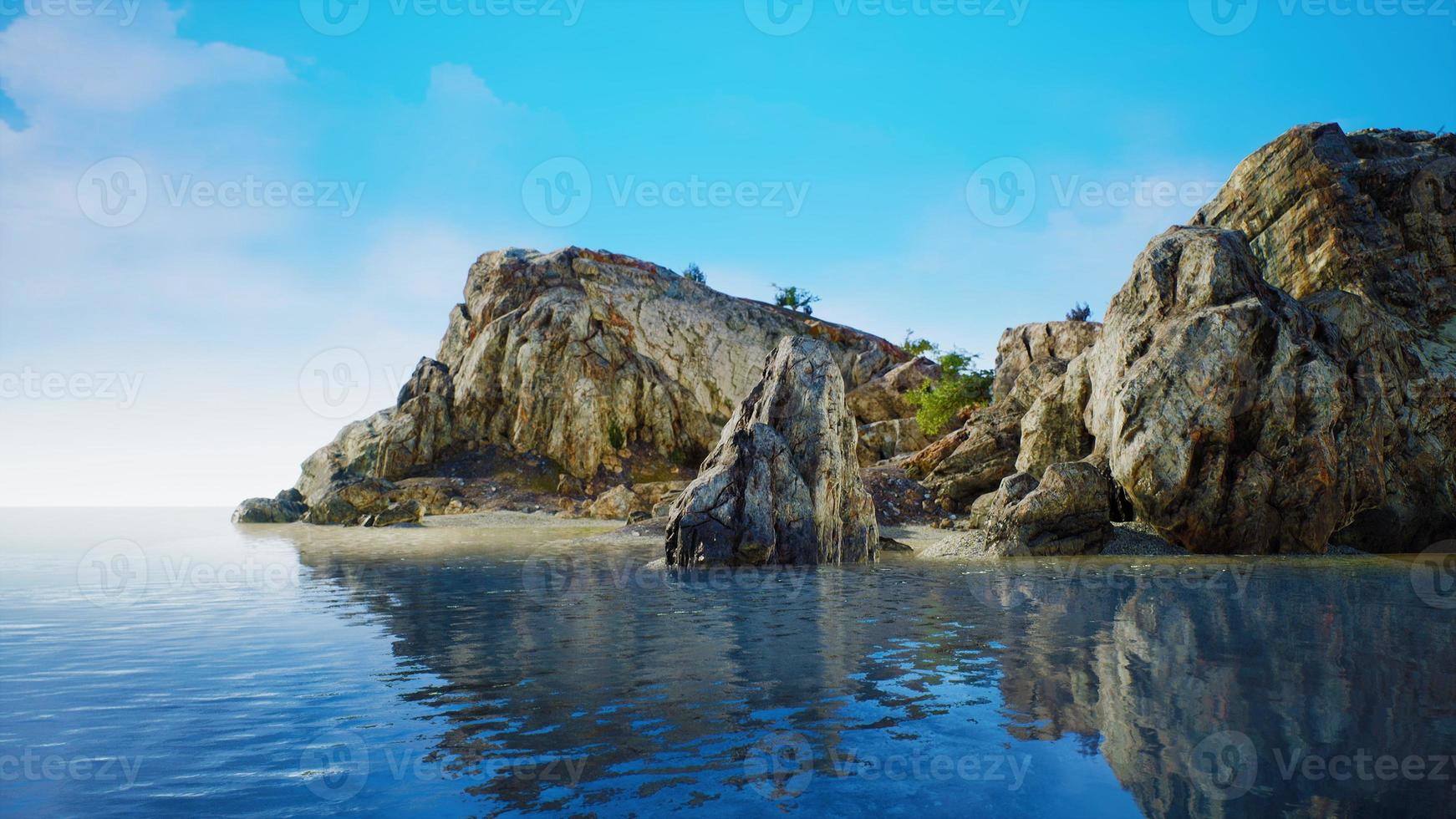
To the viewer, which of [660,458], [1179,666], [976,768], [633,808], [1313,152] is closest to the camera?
[633,808]

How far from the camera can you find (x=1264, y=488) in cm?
2855

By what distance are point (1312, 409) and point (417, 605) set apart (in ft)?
95.0

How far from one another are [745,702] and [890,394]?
67314 millimetres

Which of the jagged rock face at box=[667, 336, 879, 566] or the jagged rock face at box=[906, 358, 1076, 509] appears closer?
Answer: the jagged rock face at box=[667, 336, 879, 566]

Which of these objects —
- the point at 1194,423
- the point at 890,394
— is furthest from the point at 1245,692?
the point at 890,394

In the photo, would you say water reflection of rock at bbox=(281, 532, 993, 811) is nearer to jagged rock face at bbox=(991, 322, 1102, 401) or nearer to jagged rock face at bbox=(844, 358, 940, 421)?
jagged rock face at bbox=(991, 322, 1102, 401)

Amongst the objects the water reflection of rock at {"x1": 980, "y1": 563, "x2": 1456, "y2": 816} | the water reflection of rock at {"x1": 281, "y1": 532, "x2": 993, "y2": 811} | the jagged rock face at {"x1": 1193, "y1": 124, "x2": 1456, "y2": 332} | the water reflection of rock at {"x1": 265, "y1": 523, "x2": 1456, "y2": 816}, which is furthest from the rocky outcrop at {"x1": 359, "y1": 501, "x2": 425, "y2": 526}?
the jagged rock face at {"x1": 1193, "y1": 124, "x2": 1456, "y2": 332}

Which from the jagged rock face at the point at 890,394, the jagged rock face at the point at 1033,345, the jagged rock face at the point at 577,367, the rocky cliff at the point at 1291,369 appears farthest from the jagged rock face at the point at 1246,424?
the jagged rock face at the point at 577,367

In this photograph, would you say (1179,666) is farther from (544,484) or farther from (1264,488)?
(544,484)

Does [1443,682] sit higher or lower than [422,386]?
lower

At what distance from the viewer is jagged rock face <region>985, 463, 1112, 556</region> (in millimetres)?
28797

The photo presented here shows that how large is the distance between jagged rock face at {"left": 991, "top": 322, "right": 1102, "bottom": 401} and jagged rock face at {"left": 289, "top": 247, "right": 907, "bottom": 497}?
2878 cm

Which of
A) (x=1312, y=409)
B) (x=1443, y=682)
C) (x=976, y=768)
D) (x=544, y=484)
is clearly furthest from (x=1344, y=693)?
(x=544, y=484)

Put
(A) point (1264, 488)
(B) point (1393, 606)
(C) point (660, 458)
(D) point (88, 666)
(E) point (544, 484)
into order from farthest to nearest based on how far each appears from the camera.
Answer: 1. (C) point (660, 458)
2. (E) point (544, 484)
3. (A) point (1264, 488)
4. (B) point (1393, 606)
5. (D) point (88, 666)
